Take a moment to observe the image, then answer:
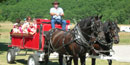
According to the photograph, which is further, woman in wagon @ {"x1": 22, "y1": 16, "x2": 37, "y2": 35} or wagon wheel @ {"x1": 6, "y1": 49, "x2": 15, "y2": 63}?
wagon wheel @ {"x1": 6, "y1": 49, "x2": 15, "y2": 63}

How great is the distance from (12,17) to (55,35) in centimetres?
6814

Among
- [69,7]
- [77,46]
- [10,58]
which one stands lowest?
[10,58]

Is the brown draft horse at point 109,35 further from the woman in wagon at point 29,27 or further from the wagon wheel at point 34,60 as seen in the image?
the woman in wagon at point 29,27

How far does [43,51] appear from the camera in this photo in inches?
471

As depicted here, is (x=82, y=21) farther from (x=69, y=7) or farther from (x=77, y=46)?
(x=69, y=7)

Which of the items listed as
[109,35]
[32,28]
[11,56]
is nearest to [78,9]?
[11,56]

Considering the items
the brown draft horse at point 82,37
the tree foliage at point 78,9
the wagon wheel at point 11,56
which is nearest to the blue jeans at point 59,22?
the brown draft horse at point 82,37

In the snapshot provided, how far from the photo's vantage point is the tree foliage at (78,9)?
2918 inches

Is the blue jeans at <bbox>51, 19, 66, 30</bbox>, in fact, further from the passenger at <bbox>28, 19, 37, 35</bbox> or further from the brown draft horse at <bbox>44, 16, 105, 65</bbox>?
the brown draft horse at <bbox>44, 16, 105, 65</bbox>

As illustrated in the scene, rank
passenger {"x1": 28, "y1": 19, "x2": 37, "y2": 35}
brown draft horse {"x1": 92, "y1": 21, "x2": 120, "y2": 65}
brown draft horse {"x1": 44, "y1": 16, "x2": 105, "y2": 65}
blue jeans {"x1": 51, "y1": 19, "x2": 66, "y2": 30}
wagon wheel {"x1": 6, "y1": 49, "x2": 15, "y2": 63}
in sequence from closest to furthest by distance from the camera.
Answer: brown draft horse {"x1": 44, "y1": 16, "x2": 105, "y2": 65}
brown draft horse {"x1": 92, "y1": 21, "x2": 120, "y2": 65}
blue jeans {"x1": 51, "y1": 19, "x2": 66, "y2": 30}
passenger {"x1": 28, "y1": 19, "x2": 37, "y2": 35}
wagon wheel {"x1": 6, "y1": 49, "x2": 15, "y2": 63}

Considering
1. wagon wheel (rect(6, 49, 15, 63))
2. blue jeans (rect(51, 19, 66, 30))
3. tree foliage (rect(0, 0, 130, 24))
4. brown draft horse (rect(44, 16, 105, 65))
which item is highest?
tree foliage (rect(0, 0, 130, 24))

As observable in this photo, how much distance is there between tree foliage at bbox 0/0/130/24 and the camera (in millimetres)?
74125

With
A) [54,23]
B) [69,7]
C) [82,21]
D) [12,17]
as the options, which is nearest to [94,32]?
[82,21]

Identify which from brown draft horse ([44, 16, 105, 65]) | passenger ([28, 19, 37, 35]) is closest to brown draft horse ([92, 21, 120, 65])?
brown draft horse ([44, 16, 105, 65])
